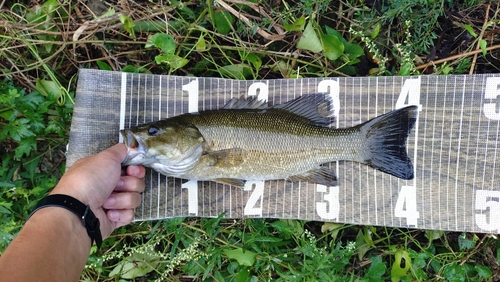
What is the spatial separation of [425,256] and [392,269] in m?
0.27

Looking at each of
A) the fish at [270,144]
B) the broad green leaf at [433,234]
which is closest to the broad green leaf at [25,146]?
the fish at [270,144]

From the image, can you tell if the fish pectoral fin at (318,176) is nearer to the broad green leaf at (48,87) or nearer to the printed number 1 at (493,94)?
the printed number 1 at (493,94)

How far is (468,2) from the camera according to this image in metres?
3.19

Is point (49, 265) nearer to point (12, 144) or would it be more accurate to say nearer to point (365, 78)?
point (12, 144)

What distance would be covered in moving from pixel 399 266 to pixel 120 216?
86.0 inches

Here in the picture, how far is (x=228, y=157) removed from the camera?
9.32ft

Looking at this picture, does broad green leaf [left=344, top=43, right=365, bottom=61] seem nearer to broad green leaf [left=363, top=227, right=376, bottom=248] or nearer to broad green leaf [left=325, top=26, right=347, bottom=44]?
broad green leaf [left=325, top=26, right=347, bottom=44]

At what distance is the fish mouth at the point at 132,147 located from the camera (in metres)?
2.69

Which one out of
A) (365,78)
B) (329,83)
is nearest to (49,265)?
(329,83)

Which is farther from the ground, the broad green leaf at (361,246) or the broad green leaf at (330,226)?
the broad green leaf at (330,226)

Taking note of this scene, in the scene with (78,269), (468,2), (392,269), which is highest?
(468,2)

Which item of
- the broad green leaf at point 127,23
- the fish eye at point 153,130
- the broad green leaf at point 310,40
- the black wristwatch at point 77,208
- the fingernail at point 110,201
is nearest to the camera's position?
the black wristwatch at point 77,208

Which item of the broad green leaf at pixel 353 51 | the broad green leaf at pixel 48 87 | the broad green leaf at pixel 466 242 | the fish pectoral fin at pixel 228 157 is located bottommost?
the broad green leaf at pixel 466 242

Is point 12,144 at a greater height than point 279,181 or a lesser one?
greater
